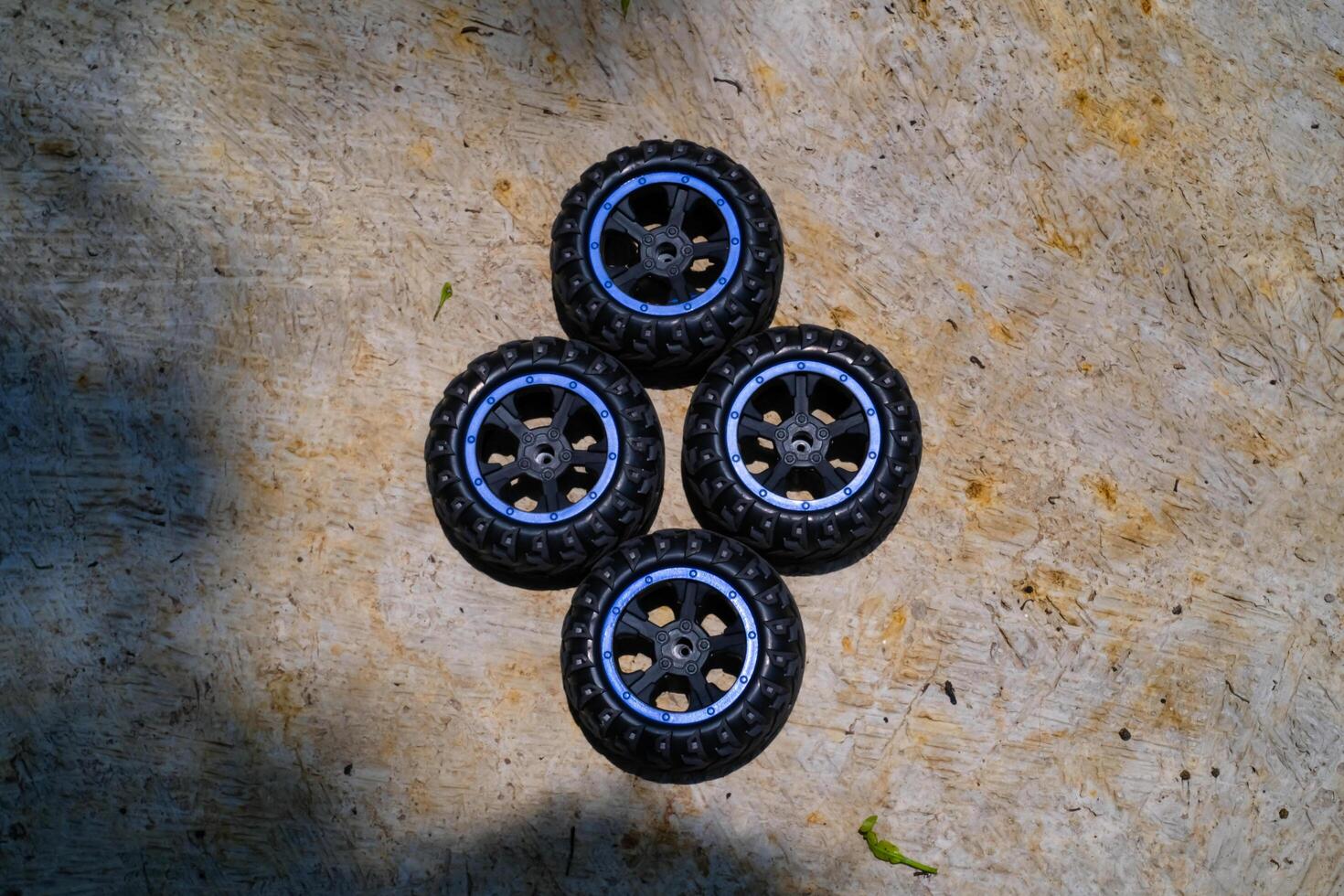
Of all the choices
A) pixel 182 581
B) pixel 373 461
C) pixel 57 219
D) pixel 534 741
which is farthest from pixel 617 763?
pixel 57 219

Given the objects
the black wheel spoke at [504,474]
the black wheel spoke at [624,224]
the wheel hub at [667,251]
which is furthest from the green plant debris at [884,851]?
the black wheel spoke at [624,224]

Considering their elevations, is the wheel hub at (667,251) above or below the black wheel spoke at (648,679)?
above

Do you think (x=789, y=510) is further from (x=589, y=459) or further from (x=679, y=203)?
(x=679, y=203)

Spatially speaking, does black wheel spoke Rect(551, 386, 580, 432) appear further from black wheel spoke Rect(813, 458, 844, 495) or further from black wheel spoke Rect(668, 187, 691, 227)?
black wheel spoke Rect(813, 458, 844, 495)

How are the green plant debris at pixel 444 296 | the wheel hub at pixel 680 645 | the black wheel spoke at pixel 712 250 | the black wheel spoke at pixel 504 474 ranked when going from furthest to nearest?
the green plant debris at pixel 444 296
the black wheel spoke at pixel 712 250
the black wheel spoke at pixel 504 474
the wheel hub at pixel 680 645

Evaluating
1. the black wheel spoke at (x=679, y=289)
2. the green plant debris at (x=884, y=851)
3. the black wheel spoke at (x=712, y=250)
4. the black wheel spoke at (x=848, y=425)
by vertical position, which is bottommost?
the green plant debris at (x=884, y=851)

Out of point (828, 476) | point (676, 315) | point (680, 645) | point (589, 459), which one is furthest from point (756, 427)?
point (680, 645)

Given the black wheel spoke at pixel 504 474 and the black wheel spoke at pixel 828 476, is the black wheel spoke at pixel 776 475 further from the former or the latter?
the black wheel spoke at pixel 504 474
